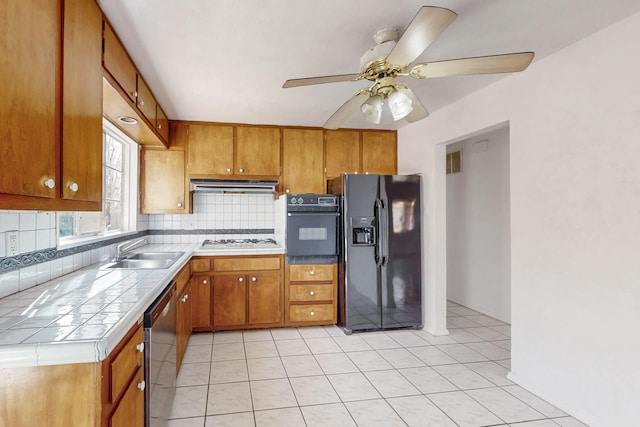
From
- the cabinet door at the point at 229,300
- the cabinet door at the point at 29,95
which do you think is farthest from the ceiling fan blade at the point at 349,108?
the cabinet door at the point at 229,300

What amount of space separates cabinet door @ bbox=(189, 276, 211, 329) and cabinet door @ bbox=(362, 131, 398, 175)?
2179 millimetres

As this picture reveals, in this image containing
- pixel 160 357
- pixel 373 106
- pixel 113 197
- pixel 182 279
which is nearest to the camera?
pixel 160 357

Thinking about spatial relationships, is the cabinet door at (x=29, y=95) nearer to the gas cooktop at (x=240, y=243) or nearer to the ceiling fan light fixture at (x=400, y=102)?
the ceiling fan light fixture at (x=400, y=102)

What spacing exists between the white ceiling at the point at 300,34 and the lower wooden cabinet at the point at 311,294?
5.94 feet

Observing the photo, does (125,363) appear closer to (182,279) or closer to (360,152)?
(182,279)

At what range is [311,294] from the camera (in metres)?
3.83

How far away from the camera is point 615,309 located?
1977 mm

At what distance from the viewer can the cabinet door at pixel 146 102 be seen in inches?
103

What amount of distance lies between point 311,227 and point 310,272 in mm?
480

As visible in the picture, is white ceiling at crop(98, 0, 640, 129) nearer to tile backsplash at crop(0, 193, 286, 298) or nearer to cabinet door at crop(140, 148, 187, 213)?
cabinet door at crop(140, 148, 187, 213)

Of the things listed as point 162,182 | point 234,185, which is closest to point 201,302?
point 234,185

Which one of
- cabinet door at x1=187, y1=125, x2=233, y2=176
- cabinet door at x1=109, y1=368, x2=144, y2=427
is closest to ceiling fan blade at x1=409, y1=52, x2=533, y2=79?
cabinet door at x1=109, y1=368, x2=144, y2=427

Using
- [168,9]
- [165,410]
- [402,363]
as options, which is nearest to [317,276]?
[402,363]

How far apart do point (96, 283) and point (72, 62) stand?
1084 millimetres
